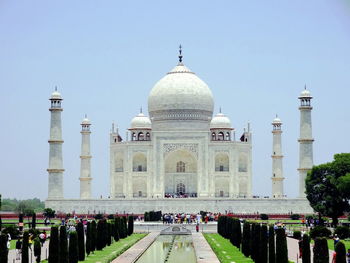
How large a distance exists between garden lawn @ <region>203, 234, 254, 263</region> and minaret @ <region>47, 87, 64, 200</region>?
15.3 metres

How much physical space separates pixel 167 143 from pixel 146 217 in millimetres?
8093

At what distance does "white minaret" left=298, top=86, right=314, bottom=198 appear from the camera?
41688mm

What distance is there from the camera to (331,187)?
107 feet

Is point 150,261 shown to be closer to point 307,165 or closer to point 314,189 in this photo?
point 314,189

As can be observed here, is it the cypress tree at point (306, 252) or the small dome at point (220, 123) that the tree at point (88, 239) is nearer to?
the cypress tree at point (306, 252)

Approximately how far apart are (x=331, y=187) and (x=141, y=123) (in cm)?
1600

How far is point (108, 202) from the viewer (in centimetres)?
4072

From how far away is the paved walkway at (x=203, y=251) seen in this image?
2002 cm

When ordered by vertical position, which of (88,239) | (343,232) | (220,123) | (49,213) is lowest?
(88,239)

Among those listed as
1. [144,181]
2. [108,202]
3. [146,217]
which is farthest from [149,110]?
[146,217]

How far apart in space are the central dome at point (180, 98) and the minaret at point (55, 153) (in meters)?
6.13

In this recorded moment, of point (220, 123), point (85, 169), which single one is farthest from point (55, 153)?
point (220, 123)

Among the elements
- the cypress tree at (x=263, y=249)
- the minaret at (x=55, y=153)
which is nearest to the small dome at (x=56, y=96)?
the minaret at (x=55, y=153)

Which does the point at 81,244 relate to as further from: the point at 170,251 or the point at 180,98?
the point at 180,98
